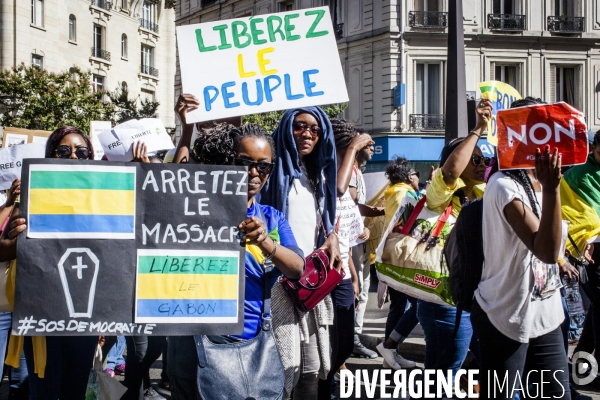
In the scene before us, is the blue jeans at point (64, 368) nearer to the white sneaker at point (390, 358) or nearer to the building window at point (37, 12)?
the white sneaker at point (390, 358)

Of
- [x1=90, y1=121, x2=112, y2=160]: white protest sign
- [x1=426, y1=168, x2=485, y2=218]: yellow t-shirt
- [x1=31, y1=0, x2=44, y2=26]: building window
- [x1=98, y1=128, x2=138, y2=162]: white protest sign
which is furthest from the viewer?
[x1=31, y1=0, x2=44, y2=26]: building window

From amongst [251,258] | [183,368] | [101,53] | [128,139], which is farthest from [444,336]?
[101,53]

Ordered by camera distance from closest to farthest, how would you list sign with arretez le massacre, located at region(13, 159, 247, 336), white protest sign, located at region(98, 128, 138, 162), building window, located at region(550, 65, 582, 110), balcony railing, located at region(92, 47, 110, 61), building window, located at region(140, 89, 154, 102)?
sign with arretez le massacre, located at region(13, 159, 247, 336), white protest sign, located at region(98, 128, 138, 162), building window, located at region(550, 65, 582, 110), balcony railing, located at region(92, 47, 110, 61), building window, located at region(140, 89, 154, 102)

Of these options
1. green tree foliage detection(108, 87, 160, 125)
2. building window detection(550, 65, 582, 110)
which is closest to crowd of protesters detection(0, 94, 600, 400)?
building window detection(550, 65, 582, 110)

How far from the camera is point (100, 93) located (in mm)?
28062

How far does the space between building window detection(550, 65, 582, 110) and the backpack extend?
24.2 metres

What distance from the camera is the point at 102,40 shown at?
132 ft

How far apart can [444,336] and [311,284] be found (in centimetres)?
120

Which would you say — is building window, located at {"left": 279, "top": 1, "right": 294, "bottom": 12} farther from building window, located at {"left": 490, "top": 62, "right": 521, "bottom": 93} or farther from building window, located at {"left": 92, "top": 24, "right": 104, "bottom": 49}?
building window, located at {"left": 92, "top": 24, "right": 104, "bottom": 49}

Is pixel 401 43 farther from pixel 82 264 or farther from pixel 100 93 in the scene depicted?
pixel 82 264

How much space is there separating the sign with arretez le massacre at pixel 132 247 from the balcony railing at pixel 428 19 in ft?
79.9

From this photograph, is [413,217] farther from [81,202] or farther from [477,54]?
[477,54]

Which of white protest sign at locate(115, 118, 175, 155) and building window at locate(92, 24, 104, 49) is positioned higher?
building window at locate(92, 24, 104, 49)

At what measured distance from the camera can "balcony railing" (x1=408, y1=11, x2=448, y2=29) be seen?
2586cm
